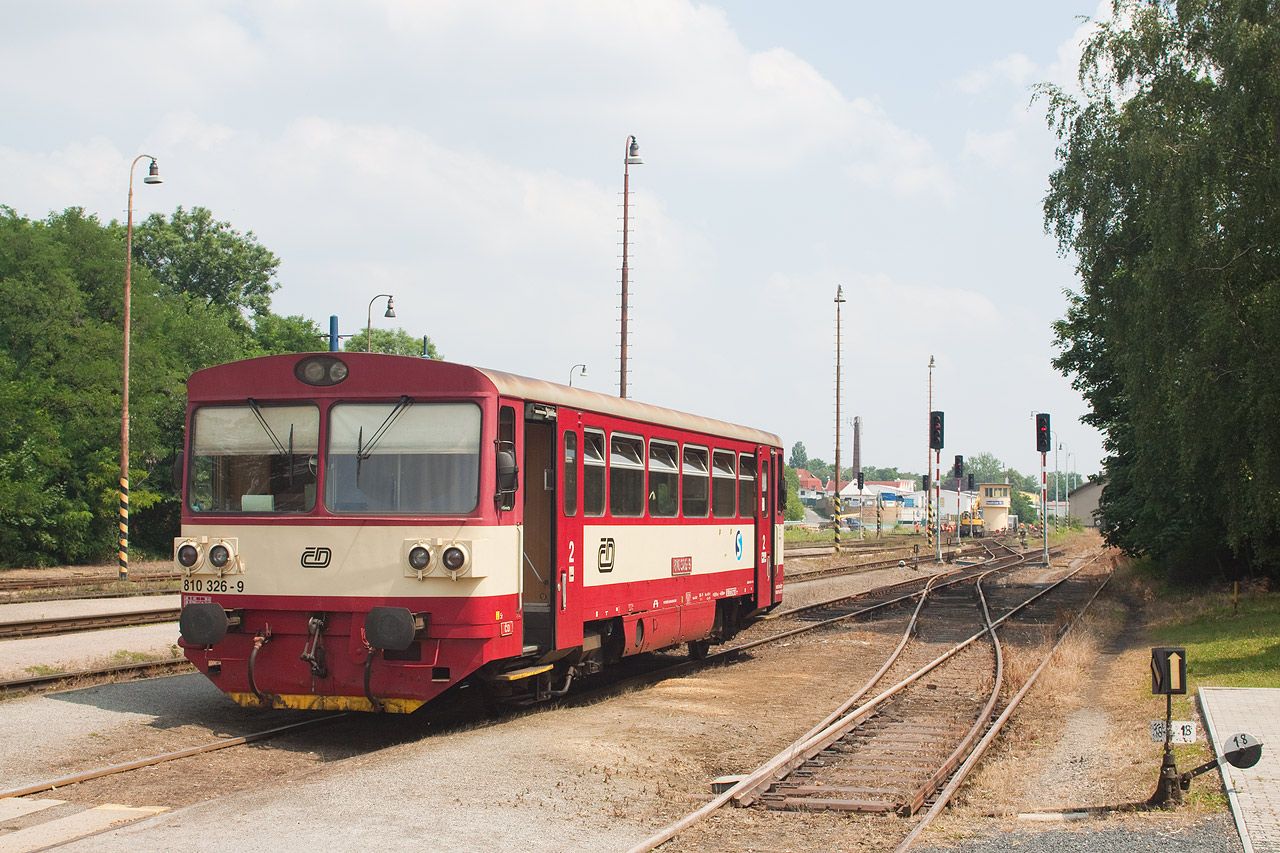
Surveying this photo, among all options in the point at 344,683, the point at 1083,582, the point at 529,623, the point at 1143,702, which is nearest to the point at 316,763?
the point at 344,683

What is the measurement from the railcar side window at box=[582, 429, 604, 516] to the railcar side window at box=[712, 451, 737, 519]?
140 inches

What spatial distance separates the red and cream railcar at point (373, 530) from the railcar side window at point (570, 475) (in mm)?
25

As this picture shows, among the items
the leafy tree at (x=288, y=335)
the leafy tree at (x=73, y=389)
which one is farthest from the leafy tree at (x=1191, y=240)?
the leafy tree at (x=288, y=335)

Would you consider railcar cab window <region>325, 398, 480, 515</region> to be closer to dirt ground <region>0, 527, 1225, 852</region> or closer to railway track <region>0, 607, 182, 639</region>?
dirt ground <region>0, 527, 1225, 852</region>

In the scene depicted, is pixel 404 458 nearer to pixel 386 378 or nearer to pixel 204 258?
pixel 386 378

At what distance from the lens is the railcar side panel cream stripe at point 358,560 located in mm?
11117

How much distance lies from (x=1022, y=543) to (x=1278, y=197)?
170ft

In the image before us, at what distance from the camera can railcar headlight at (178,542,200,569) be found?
1171 centimetres

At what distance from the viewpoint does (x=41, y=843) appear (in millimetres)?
7816

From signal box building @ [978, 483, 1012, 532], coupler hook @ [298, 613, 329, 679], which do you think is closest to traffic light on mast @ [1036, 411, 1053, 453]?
coupler hook @ [298, 613, 329, 679]

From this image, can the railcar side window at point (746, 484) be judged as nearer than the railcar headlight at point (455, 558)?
No

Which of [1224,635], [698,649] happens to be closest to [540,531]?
[698,649]

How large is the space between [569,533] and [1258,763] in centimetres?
609

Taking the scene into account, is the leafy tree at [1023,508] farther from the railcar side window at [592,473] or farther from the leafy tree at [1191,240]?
the railcar side window at [592,473]
